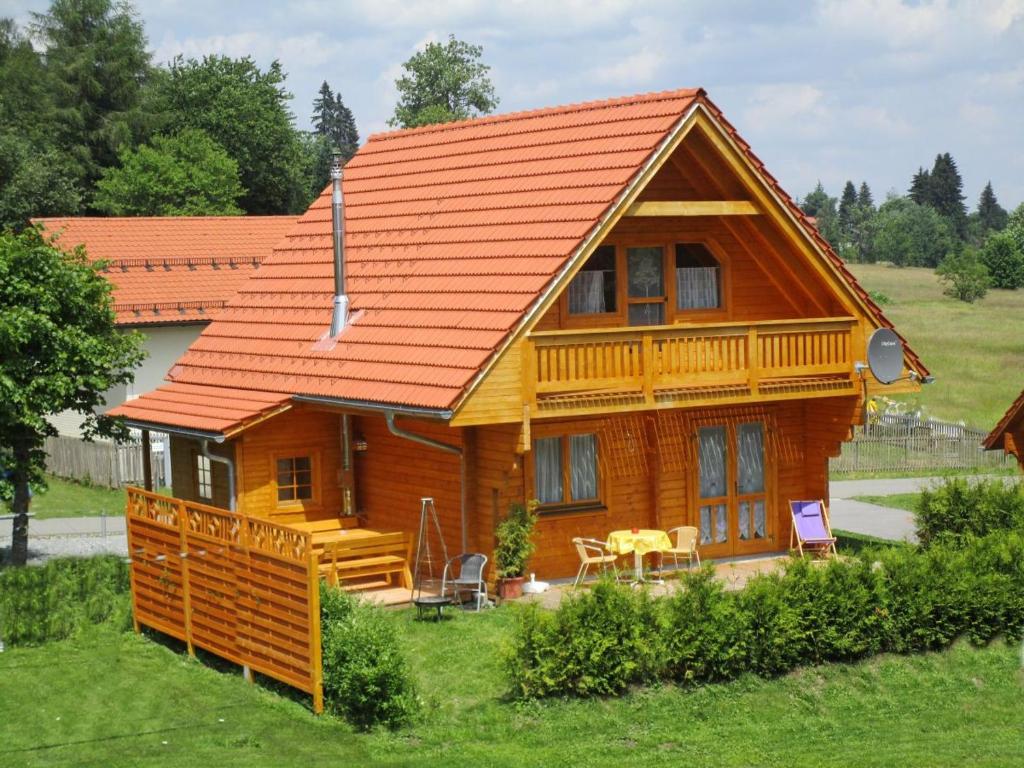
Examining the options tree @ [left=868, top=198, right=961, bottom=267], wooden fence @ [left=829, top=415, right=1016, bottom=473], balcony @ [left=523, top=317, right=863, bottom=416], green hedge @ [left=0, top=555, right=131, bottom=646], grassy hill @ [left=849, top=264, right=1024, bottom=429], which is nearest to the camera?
green hedge @ [left=0, top=555, right=131, bottom=646]

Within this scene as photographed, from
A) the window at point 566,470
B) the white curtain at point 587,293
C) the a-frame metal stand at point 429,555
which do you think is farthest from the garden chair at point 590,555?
the white curtain at point 587,293

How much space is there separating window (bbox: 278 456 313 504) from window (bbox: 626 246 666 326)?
4874 millimetres

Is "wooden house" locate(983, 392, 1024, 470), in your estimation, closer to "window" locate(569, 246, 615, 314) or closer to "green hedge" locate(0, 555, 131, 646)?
"window" locate(569, 246, 615, 314)

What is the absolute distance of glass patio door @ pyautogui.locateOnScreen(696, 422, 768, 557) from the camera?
2288 cm

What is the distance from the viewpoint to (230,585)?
17.2 metres

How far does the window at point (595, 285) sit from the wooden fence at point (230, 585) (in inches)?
247

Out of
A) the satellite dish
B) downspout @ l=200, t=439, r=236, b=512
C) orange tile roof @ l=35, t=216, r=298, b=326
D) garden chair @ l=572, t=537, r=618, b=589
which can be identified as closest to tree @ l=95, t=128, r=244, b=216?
orange tile roof @ l=35, t=216, r=298, b=326

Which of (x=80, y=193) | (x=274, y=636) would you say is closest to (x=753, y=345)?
(x=274, y=636)

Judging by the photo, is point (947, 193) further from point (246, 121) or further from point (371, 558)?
point (371, 558)

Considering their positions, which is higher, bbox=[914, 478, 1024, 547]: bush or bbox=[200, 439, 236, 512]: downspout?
bbox=[200, 439, 236, 512]: downspout

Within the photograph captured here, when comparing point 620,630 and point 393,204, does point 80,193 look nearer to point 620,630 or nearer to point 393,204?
point 393,204

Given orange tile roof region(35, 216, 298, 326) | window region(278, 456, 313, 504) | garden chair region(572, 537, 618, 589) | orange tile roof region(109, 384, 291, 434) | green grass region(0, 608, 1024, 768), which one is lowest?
green grass region(0, 608, 1024, 768)

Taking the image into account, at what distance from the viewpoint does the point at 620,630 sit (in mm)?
15680

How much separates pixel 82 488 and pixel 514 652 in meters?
20.9
